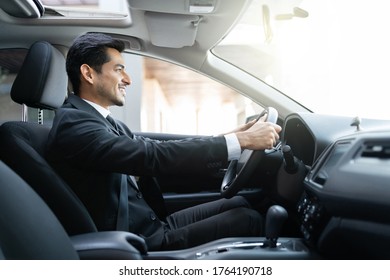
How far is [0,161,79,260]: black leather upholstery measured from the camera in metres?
0.70

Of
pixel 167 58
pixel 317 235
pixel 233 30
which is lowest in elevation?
pixel 317 235

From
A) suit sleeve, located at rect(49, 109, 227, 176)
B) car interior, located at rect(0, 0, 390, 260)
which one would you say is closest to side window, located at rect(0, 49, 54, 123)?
car interior, located at rect(0, 0, 390, 260)

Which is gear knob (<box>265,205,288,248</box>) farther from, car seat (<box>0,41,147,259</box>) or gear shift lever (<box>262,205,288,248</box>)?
car seat (<box>0,41,147,259</box>)

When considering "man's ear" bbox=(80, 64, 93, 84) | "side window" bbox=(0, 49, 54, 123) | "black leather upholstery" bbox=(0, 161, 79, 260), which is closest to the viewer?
"black leather upholstery" bbox=(0, 161, 79, 260)

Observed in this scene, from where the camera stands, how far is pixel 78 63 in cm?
115

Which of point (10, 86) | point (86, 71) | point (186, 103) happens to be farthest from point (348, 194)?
point (186, 103)

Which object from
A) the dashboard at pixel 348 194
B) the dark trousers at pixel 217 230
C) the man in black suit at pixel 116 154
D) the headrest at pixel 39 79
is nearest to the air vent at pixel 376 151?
the dashboard at pixel 348 194

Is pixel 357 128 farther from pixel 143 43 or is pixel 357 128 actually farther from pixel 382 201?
pixel 143 43

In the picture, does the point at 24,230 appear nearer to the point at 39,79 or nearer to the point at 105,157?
the point at 105,157

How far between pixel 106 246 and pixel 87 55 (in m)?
0.60

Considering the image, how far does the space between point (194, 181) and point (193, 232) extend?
23.4 inches

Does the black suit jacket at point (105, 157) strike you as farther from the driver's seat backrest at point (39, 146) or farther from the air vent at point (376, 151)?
the air vent at point (376, 151)

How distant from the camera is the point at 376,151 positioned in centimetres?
76
